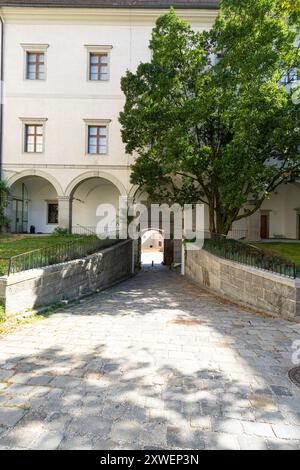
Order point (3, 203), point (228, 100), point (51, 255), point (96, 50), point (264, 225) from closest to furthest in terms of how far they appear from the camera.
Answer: point (51, 255) < point (228, 100) < point (3, 203) < point (96, 50) < point (264, 225)

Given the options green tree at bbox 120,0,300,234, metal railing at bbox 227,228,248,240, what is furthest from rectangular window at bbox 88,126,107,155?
metal railing at bbox 227,228,248,240

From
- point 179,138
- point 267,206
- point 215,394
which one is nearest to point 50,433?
point 215,394

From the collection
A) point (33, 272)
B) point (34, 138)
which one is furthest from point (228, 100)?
point (34, 138)

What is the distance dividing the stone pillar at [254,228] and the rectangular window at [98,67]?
534 inches

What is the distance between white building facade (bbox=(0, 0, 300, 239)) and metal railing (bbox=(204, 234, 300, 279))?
8.28 meters

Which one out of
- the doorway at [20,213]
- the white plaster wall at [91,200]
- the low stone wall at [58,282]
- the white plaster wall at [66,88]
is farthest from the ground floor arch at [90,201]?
the low stone wall at [58,282]

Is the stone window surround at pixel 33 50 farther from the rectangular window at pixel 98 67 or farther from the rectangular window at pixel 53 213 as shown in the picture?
the rectangular window at pixel 53 213

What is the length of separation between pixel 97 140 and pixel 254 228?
39.9ft

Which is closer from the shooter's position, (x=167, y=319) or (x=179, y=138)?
(x=167, y=319)

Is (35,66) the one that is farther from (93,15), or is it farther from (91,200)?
(91,200)

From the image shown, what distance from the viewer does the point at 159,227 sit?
20.4 m

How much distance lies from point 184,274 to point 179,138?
9053mm

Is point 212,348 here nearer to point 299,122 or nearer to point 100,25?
point 299,122

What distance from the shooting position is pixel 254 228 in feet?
59.1
